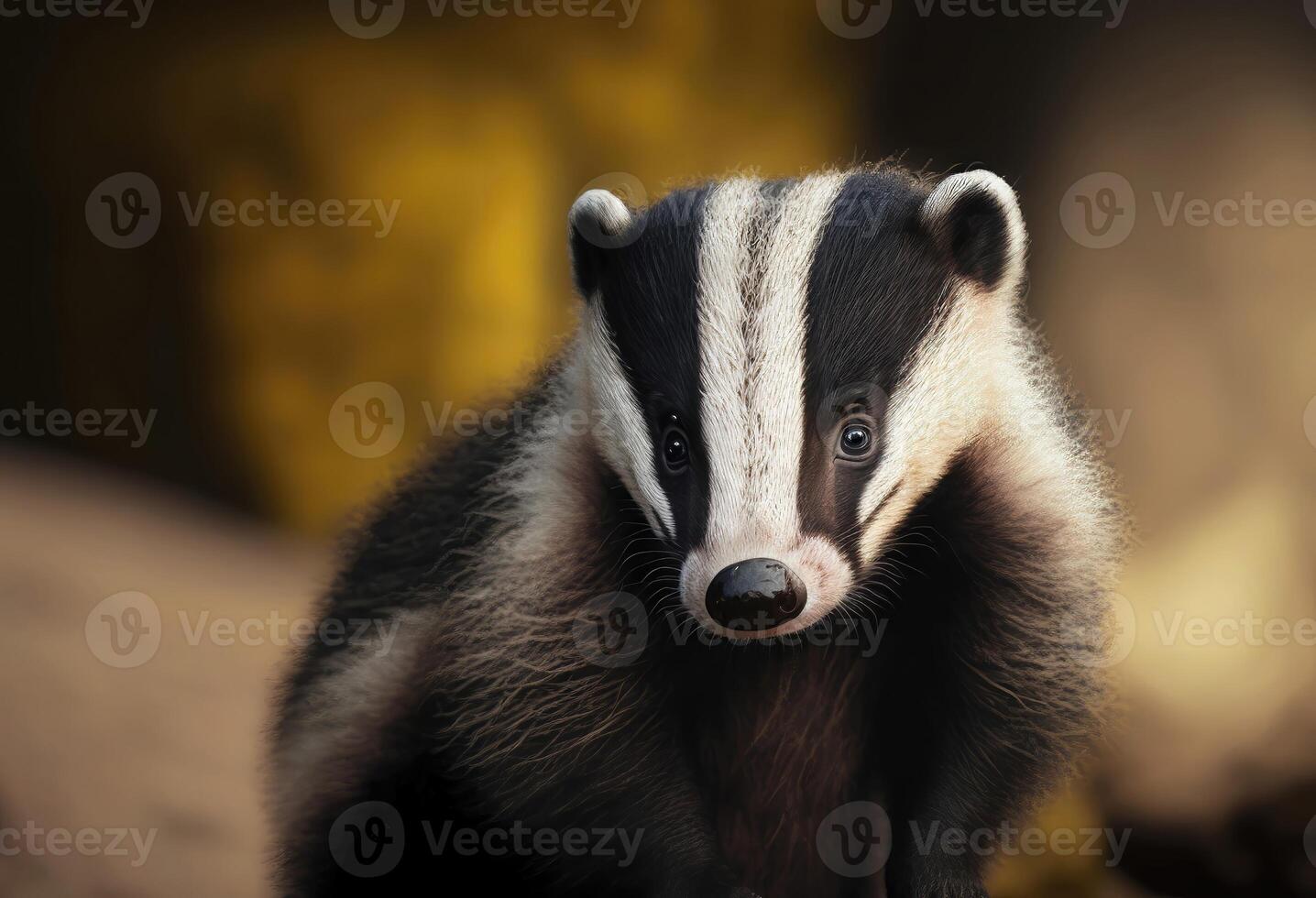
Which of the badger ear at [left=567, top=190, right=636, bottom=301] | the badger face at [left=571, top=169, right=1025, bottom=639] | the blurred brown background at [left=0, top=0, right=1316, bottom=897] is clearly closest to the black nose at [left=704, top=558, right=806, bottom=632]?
the badger face at [left=571, top=169, right=1025, bottom=639]

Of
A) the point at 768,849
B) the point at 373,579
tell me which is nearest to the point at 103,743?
the point at 373,579

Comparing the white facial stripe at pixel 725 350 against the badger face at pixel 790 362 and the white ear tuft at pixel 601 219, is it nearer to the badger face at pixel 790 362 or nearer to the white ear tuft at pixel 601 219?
the badger face at pixel 790 362

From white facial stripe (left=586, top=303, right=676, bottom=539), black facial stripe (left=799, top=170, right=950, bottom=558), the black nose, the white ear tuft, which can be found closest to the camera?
the black nose

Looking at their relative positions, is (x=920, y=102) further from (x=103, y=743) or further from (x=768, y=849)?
(x=103, y=743)

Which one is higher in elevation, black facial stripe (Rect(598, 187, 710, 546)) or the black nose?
black facial stripe (Rect(598, 187, 710, 546))

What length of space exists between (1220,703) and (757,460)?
1.89 meters

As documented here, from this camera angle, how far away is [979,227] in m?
1.73

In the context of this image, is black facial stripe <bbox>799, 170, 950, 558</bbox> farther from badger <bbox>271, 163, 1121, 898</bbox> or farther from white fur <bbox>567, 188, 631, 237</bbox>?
white fur <bbox>567, 188, 631, 237</bbox>

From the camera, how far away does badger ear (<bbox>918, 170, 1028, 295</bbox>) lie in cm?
169

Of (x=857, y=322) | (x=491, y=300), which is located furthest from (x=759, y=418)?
(x=491, y=300)

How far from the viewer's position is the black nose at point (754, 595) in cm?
144

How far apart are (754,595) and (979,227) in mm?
621

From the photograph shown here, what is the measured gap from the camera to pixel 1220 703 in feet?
9.61

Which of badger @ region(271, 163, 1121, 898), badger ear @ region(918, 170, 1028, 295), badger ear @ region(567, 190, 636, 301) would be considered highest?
badger ear @ region(918, 170, 1028, 295)
